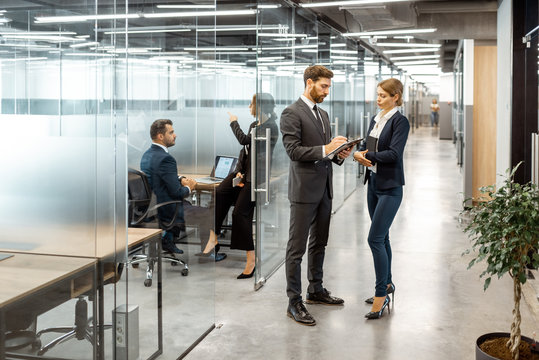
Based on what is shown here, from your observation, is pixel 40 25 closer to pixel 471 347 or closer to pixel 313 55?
pixel 471 347

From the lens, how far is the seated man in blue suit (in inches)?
129

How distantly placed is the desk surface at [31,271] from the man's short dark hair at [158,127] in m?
0.76

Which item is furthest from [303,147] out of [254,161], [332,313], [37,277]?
[37,277]

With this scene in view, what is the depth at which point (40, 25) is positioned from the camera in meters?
2.68

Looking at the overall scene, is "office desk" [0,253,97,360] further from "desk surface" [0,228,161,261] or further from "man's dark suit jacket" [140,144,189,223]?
"man's dark suit jacket" [140,144,189,223]

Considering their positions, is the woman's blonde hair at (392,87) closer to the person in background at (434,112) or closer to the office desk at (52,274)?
the office desk at (52,274)

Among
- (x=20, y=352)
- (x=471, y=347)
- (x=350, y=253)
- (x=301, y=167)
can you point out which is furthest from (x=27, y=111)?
(x=350, y=253)

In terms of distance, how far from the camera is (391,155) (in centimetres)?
416

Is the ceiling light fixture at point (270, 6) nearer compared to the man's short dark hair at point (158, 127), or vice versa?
the man's short dark hair at point (158, 127)

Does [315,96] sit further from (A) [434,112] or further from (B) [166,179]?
(A) [434,112]

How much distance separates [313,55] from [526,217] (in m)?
4.45

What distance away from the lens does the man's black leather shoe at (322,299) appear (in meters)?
4.71

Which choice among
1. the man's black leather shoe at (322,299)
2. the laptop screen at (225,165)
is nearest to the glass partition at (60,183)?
the man's black leather shoe at (322,299)

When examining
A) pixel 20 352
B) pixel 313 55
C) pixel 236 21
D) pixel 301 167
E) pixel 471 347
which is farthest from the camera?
pixel 236 21
